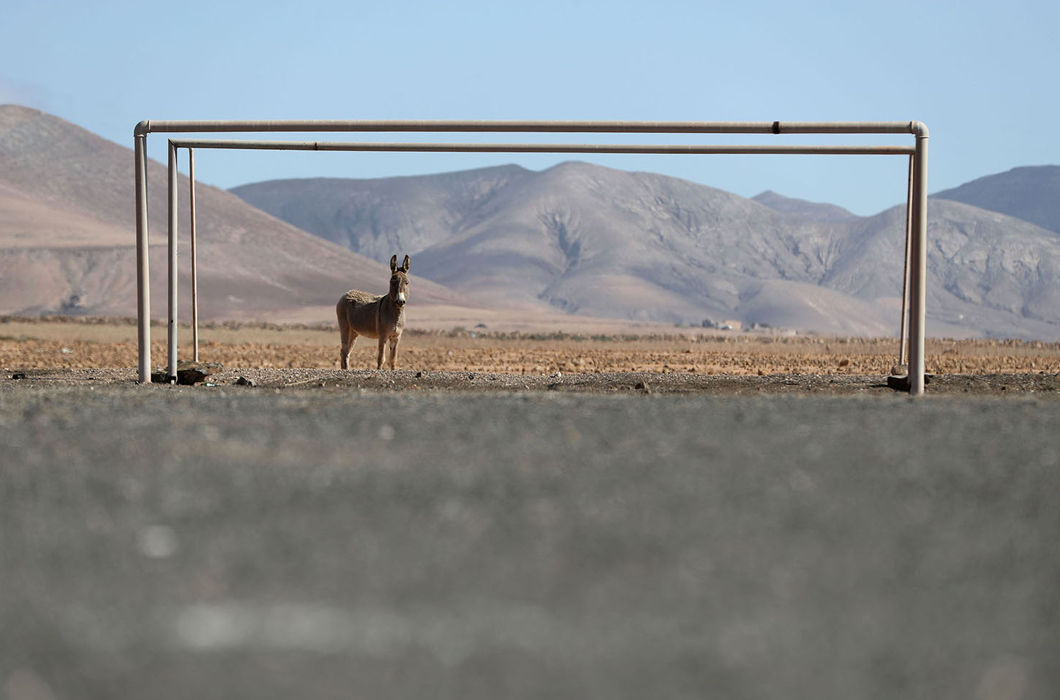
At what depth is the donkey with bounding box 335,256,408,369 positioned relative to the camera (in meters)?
19.8

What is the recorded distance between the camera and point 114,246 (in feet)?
390

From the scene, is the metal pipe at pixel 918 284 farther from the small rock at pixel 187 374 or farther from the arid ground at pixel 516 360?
the small rock at pixel 187 374

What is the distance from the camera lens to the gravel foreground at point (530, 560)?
427 centimetres

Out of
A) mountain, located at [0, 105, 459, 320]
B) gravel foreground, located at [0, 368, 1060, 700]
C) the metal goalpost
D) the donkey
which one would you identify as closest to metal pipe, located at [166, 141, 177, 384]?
the metal goalpost

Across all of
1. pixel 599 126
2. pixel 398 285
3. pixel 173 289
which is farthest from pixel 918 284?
pixel 173 289

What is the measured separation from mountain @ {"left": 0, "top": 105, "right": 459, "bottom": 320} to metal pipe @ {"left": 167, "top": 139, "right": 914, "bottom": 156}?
75.2 metres

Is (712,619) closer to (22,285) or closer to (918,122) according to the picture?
(918,122)

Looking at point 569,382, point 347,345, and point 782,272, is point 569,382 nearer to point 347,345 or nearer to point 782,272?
point 347,345

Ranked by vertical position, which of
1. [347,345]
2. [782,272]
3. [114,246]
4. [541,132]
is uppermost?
[114,246]

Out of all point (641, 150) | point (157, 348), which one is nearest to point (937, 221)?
point (157, 348)

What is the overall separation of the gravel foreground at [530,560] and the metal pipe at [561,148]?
7625 millimetres

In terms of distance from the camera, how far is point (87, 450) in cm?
823

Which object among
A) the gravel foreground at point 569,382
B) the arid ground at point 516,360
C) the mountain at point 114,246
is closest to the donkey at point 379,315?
the arid ground at point 516,360

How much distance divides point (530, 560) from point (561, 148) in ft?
37.2
